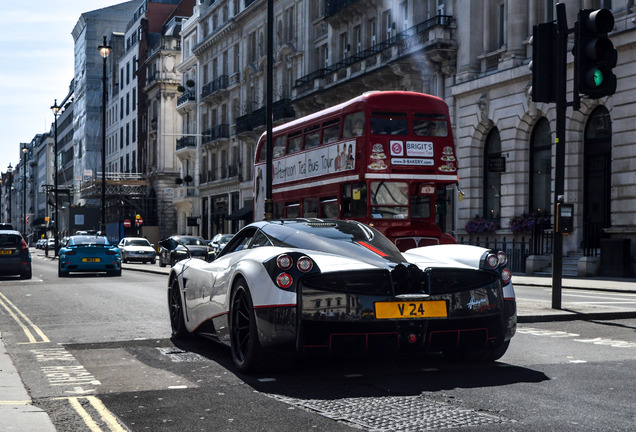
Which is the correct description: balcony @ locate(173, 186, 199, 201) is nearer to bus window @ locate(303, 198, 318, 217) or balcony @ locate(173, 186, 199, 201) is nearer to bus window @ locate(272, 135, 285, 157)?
bus window @ locate(272, 135, 285, 157)

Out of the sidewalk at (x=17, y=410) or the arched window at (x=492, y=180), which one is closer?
the sidewalk at (x=17, y=410)

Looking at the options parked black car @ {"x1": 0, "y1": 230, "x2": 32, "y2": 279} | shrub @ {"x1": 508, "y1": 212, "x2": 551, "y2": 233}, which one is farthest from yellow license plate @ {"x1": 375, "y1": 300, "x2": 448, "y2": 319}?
shrub @ {"x1": 508, "y1": 212, "x2": 551, "y2": 233}

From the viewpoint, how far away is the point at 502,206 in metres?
32.4

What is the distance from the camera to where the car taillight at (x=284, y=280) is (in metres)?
6.75

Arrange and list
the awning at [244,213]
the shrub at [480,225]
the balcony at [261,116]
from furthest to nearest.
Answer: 1. the awning at [244,213]
2. the balcony at [261,116]
3. the shrub at [480,225]

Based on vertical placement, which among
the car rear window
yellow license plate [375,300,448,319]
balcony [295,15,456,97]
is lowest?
yellow license plate [375,300,448,319]

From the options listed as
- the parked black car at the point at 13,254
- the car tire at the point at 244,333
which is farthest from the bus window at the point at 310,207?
the car tire at the point at 244,333

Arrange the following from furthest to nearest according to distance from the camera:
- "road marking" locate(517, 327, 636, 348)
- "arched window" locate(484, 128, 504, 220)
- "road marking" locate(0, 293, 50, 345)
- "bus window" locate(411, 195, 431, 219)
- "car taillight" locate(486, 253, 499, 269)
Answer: "arched window" locate(484, 128, 504, 220), "bus window" locate(411, 195, 431, 219), "road marking" locate(0, 293, 50, 345), "road marking" locate(517, 327, 636, 348), "car taillight" locate(486, 253, 499, 269)

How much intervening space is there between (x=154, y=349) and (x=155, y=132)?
73.0 m

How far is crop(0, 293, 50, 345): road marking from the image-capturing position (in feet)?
33.1

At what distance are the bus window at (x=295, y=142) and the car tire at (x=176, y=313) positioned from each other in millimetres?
14622

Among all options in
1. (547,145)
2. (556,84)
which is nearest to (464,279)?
(556,84)

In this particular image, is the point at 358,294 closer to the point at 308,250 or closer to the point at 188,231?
the point at 308,250

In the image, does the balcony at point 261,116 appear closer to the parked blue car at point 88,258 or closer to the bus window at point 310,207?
the parked blue car at point 88,258
